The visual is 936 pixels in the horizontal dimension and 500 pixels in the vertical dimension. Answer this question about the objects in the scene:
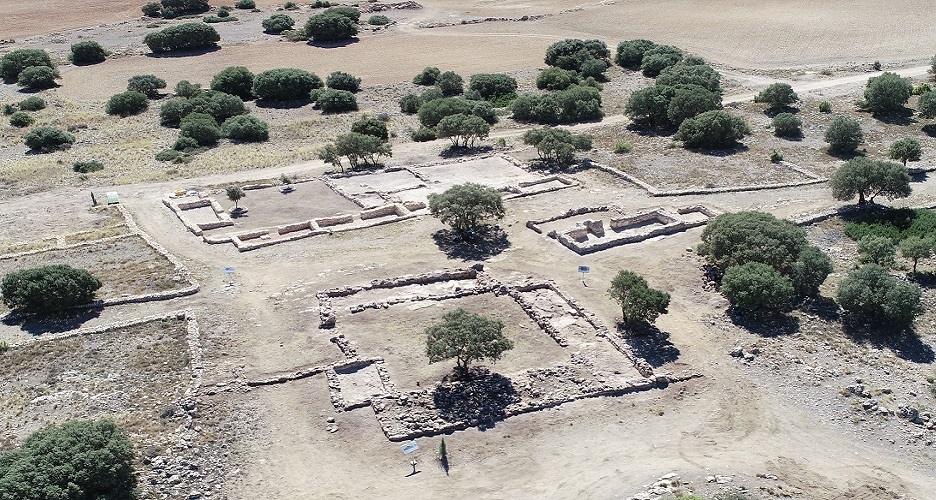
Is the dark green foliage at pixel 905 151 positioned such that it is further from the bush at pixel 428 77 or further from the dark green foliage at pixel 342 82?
the dark green foliage at pixel 342 82

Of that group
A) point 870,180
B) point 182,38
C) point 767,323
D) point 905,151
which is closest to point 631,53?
point 905,151

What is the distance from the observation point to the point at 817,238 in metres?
46.6

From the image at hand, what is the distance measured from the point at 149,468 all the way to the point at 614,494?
51.8 feet

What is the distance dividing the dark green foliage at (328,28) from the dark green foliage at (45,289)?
70.7 meters

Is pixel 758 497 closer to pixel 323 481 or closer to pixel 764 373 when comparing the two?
pixel 764 373

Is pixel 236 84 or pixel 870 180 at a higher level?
pixel 870 180

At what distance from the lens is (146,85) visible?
83.7 m

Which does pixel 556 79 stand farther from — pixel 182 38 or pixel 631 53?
pixel 182 38

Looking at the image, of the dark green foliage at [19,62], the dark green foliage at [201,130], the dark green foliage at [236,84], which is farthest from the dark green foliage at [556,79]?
the dark green foliage at [19,62]

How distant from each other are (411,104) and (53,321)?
42.4 meters

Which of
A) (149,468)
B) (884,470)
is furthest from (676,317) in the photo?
(149,468)

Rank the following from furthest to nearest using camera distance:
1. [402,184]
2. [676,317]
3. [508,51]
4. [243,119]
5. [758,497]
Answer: [508,51]
[243,119]
[402,184]
[676,317]
[758,497]

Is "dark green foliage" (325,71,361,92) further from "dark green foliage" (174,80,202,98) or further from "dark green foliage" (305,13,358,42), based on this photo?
"dark green foliage" (305,13,358,42)

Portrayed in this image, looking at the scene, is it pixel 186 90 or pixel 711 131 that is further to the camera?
pixel 186 90
